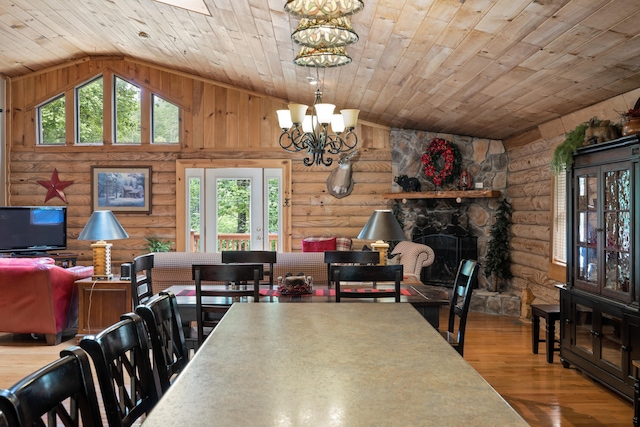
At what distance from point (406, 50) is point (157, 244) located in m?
5.63

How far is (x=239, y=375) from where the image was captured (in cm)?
160

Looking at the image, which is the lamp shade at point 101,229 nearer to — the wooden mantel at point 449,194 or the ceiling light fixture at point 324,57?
the ceiling light fixture at point 324,57

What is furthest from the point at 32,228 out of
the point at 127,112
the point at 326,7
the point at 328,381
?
the point at 328,381

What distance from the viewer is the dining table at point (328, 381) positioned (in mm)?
1291

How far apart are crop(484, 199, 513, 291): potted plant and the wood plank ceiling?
3.67ft

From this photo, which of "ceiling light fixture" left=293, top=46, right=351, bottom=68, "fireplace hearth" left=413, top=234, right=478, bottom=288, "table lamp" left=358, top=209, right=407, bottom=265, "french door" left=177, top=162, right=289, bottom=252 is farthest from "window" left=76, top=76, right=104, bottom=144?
"ceiling light fixture" left=293, top=46, right=351, bottom=68

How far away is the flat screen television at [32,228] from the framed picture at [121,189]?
62 cm

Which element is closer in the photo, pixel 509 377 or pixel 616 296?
pixel 616 296

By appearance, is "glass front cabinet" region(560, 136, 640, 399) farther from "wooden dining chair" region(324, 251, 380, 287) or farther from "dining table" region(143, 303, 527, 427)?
"dining table" region(143, 303, 527, 427)

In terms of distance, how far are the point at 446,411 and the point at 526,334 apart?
5.48 m

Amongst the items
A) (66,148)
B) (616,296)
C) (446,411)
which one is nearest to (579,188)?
(616,296)

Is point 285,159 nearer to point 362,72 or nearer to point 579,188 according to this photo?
point 362,72

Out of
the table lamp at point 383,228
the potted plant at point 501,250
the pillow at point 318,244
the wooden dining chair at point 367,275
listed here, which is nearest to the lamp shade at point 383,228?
the table lamp at point 383,228

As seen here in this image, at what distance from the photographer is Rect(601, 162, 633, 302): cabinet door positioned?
4.06 meters
